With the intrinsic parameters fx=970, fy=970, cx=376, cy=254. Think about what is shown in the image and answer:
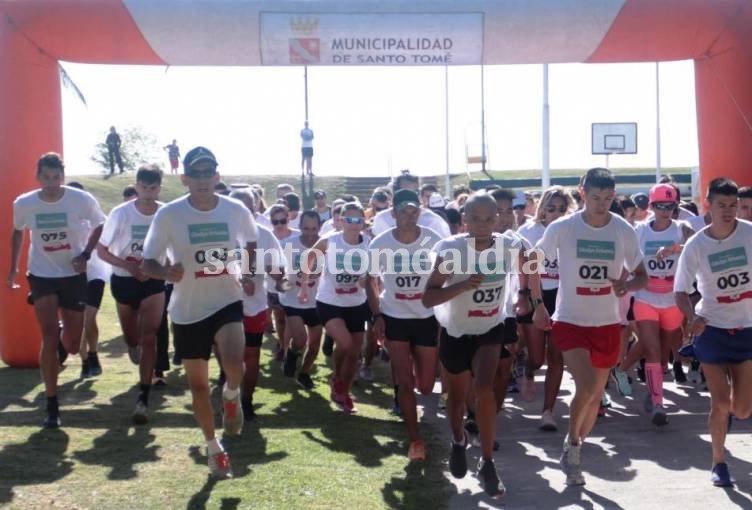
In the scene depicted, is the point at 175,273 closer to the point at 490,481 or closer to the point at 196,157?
the point at 196,157

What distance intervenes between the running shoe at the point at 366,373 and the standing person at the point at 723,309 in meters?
5.06

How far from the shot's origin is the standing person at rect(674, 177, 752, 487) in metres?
6.40

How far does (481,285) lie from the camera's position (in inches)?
248

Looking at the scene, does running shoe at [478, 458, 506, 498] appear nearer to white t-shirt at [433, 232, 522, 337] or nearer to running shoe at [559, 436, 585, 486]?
running shoe at [559, 436, 585, 486]

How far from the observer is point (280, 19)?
9.97 metres

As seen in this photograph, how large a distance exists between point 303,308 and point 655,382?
3648mm

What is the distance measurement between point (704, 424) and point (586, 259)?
108 inches

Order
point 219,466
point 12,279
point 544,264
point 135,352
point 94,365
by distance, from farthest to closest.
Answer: point 94,365 → point 135,352 → point 544,264 → point 12,279 → point 219,466

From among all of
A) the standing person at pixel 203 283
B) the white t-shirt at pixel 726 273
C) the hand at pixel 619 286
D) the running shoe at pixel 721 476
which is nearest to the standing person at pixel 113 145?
the standing person at pixel 203 283

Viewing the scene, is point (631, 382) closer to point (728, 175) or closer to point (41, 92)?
point (728, 175)

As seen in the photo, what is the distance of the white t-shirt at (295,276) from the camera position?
33.2 ft

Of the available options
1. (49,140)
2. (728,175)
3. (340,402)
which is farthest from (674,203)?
(49,140)

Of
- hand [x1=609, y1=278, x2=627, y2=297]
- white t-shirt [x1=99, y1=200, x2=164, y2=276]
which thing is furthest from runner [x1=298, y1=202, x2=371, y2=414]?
hand [x1=609, y1=278, x2=627, y2=297]

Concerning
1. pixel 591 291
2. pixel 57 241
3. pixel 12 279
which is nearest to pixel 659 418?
pixel 591 291
